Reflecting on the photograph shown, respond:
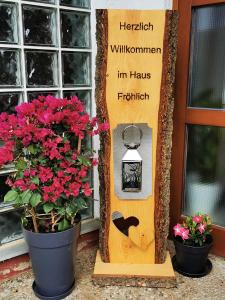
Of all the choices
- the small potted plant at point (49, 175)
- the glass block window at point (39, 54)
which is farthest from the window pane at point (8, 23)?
the small potted plant at point (49, 175)

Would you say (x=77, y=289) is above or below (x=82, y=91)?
below

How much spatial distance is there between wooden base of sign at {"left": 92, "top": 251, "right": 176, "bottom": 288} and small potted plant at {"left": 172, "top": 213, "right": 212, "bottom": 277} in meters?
0.11

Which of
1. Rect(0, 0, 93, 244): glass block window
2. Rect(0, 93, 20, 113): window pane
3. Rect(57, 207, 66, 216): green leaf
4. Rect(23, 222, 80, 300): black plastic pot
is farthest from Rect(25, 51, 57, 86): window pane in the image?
Rect(23, 222, 80, 300): black plastic pot


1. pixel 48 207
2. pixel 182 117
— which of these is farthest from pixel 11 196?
pixel 182 117

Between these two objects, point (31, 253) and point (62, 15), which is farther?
point (62, 15)

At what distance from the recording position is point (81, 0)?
2055 millimetres

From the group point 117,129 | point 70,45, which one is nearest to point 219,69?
point 117,129

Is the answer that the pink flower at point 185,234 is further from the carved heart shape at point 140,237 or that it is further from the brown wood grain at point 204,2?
the brown wood grain at point 204,2

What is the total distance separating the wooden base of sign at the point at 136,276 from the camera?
6.10ft

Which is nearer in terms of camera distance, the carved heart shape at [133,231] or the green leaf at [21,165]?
the green leaf at [21,165]

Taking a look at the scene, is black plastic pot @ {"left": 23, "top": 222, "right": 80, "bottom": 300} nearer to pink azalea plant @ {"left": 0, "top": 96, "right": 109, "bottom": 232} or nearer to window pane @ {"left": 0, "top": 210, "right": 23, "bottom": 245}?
pink azalea plant @ {"left": 0, "top": 96, "right": 109, "bottom": 232}

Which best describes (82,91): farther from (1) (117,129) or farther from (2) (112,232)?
(2) (112,232)

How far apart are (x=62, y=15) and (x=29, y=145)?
91 cm

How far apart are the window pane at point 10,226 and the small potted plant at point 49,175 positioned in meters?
0.25
